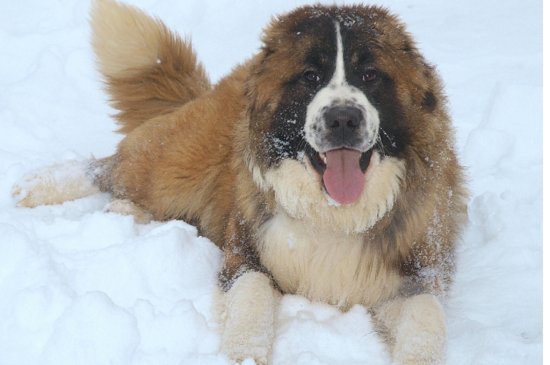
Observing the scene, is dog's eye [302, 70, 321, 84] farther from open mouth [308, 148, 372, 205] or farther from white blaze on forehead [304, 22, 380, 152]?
open mouth [308, 148, 372, 205]

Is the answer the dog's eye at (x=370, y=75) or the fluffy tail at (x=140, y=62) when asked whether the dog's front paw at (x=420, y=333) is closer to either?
the dog's eye at (x=370, y=75)

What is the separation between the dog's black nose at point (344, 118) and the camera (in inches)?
108

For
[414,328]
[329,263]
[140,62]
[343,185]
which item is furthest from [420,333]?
[140,62]

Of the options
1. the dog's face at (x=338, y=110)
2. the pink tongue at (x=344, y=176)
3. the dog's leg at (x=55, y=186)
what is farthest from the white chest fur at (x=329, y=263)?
the dog's leg at (x=55, y=186)

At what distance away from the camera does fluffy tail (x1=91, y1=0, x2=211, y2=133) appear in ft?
14.0

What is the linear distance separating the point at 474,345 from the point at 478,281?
1.83ft

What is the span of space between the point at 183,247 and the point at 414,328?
46.7 inches

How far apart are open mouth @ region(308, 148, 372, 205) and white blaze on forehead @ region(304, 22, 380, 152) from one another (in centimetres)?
7

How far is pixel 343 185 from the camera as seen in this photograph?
291cm

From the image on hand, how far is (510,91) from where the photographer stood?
15.9ft

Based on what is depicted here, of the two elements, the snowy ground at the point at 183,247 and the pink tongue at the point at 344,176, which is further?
the pink tongue at the point at 344,176

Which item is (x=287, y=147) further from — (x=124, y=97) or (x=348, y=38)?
(x=124, y=97)

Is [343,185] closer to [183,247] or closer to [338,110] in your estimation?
[338,110]

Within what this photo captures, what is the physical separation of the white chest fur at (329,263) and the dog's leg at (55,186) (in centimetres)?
155
